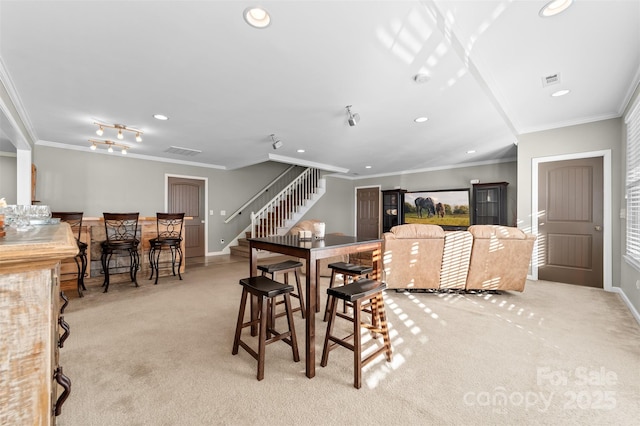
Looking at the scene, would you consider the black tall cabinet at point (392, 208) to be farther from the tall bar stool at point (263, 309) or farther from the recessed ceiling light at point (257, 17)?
the recessed ceiling light at point (257, 17)

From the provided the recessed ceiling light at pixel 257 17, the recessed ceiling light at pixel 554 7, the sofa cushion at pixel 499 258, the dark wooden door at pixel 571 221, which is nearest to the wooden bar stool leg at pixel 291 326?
the recessed ceiling light at pixel 257 17

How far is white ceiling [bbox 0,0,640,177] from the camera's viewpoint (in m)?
1.94

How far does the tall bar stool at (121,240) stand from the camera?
151 inches

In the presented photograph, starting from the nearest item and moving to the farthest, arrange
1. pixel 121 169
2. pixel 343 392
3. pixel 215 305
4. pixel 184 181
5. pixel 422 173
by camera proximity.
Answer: pixel 343 392 → pixel 215 305 → pixel 121 169 → pixel 184 181 → pixel 422 173

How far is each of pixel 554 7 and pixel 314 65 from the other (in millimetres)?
1821

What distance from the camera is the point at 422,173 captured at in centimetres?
794

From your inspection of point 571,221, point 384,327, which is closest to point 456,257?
point 384,327

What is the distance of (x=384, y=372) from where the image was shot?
1854 millimetres

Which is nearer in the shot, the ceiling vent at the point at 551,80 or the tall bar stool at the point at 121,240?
the ceiling vent at the point at 551,80

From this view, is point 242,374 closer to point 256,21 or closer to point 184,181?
point 256,21

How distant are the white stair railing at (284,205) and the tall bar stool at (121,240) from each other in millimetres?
2601

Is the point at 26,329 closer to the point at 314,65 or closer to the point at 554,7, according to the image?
the point at 314,65

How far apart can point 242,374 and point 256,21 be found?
2461 mm

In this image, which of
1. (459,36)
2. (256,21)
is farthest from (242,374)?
(459,36)
